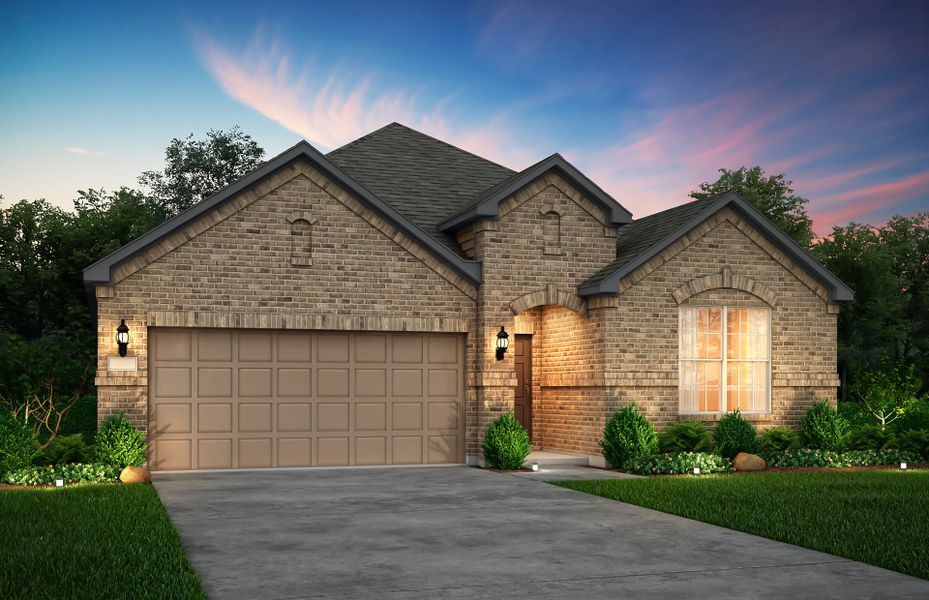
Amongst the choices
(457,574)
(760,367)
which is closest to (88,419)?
(760,367)

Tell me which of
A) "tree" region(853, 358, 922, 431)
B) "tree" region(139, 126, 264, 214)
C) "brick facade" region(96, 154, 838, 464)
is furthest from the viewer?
"tree" region(139, 126, 264, 214)

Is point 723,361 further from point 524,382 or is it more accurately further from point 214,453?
point 214,453

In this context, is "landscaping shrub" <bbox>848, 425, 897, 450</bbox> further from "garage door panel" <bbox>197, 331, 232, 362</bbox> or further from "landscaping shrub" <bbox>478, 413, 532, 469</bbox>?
"garage door panel" <bbox>197, 331, 232, 362</bbox>

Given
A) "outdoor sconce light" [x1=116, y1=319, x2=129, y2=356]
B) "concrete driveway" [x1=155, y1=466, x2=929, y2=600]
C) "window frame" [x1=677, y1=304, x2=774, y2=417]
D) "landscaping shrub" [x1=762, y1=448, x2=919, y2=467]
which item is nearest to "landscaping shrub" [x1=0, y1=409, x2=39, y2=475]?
"outdoor sconce light" [x1=116, y1=319, x2=129, y2=356]

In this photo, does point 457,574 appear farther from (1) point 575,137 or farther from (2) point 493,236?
(1) point 575,137

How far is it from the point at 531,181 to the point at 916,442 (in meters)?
9.49

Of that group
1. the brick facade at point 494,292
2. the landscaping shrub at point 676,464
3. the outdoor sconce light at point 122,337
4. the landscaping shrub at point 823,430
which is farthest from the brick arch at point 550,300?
the outdoor sconce light at point 122,337

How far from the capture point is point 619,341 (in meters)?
19.1

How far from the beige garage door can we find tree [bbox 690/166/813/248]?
36.5m

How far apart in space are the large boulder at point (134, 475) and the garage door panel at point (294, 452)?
9.81 feet

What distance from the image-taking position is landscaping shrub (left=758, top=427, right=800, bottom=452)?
18969mm

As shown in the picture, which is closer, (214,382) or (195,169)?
(214,382)

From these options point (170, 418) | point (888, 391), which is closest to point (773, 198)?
point (888, 391)

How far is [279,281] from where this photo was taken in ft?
59.1
